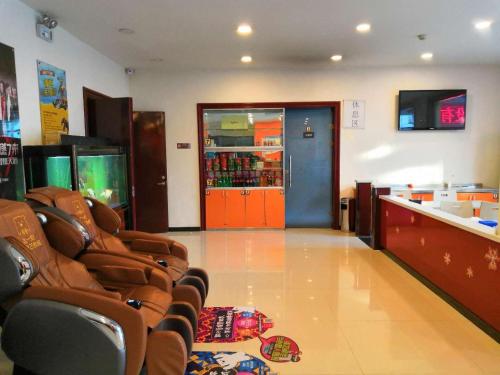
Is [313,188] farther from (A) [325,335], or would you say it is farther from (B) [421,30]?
(A) [325,335]

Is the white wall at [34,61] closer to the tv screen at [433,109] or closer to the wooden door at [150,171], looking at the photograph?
the wooden door at [150,171]

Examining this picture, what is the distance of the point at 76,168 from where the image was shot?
332 centimetres

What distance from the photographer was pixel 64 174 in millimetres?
3379

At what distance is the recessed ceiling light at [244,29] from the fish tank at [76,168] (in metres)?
2.00

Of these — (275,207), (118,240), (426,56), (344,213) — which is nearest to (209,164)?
(275,207)

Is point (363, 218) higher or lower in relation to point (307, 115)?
lower

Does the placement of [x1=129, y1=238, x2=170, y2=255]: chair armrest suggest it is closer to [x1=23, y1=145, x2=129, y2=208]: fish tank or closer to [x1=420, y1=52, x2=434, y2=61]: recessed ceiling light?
[x1=23, y1=145, x2=129, y2=208]: fish tank

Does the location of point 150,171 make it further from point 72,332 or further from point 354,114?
point 72,332

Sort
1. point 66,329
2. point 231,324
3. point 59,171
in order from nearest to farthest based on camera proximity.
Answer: point 66,329 → point 231,324 → point 59,171

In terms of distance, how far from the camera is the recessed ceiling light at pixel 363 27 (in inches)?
161

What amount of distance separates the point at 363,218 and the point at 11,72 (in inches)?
197

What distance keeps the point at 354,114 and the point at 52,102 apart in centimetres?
457

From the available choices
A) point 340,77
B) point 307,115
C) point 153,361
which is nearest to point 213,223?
point 307,115

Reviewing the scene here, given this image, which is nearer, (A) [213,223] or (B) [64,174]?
(B) [64,174]
